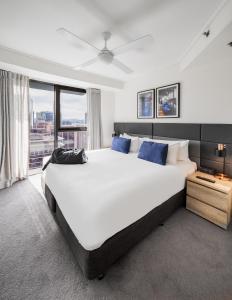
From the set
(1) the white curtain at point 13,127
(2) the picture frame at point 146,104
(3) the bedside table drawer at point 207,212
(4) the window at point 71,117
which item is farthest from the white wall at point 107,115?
(3) the bedside table drawer at point 207,212

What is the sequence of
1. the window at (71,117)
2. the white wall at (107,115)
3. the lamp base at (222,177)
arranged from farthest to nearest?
the white wall at (107,115)
the window at (71,117)
the lamp base at (222,177)

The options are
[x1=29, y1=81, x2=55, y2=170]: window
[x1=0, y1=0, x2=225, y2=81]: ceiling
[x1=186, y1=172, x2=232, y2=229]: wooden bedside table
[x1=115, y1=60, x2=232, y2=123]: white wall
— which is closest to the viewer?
[x1=0, y1=0, x2=225, y2=81]: ceiling

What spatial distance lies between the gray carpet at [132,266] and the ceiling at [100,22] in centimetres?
260

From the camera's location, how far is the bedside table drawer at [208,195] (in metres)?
2.03

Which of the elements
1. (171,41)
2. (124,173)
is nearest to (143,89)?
(171,41)

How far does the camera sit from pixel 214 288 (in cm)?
133

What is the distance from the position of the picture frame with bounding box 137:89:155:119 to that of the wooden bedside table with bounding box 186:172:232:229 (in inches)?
75.6

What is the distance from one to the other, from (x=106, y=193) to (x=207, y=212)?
63.0 inches

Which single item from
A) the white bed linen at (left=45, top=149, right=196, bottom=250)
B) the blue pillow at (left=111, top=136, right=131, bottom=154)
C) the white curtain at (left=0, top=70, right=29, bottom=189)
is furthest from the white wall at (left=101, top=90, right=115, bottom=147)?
Answer: the white bed linen at (left=45, top=149, right=196, bottom=250)

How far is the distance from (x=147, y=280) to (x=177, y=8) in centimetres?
273

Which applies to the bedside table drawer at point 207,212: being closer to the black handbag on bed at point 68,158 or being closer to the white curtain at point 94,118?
the black handbag on bed at point 68,158

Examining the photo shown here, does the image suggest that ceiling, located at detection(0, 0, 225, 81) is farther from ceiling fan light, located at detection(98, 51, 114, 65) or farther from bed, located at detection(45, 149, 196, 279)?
bed, located at detection(45, 149, 196, 279)

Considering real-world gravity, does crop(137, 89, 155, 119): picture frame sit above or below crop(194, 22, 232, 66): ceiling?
below

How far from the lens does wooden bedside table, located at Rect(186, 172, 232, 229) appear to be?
2.03 metres
